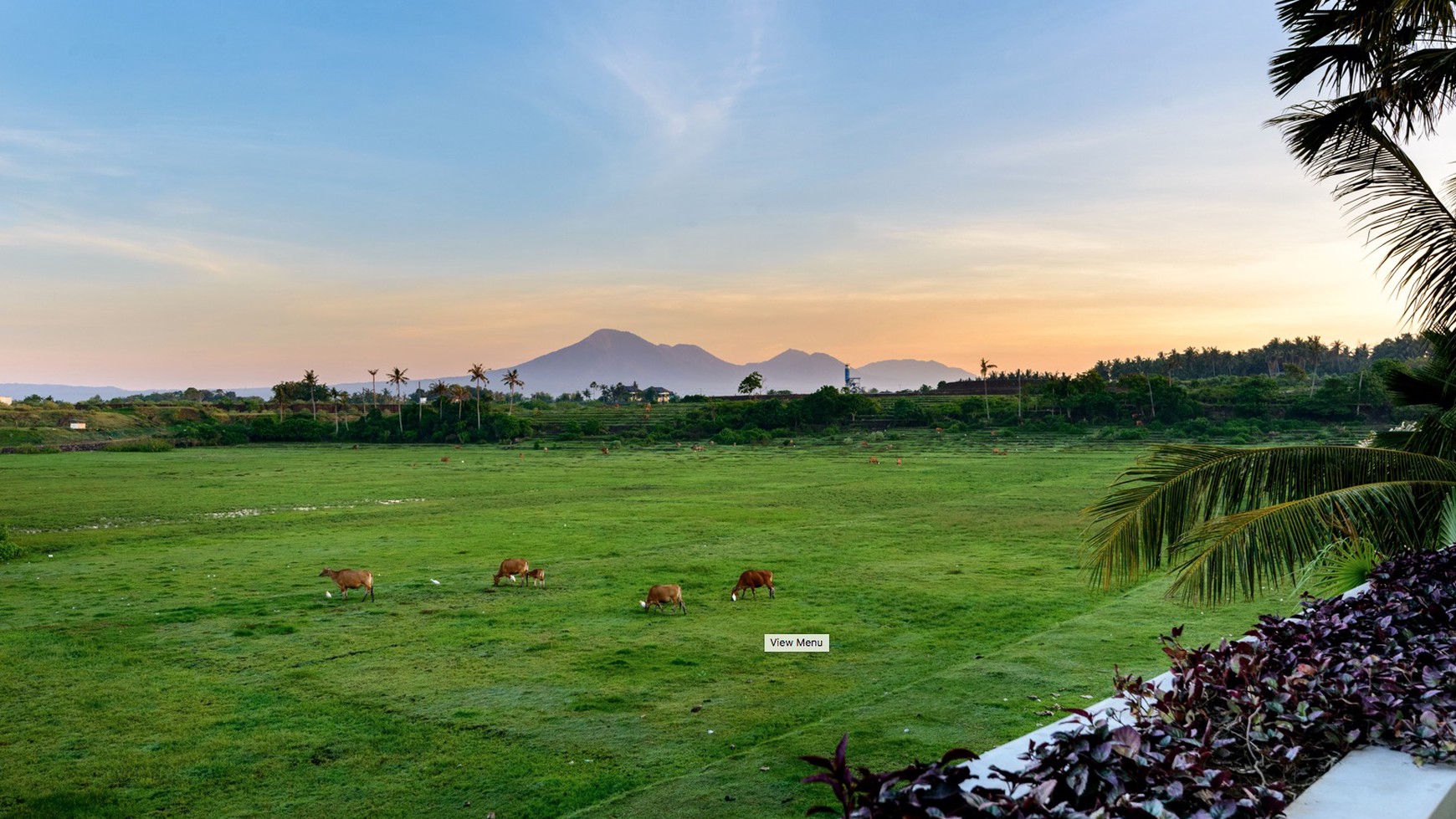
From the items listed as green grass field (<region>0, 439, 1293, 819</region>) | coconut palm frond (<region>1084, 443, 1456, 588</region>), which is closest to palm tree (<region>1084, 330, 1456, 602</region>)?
coconut palm frond (<region>1084, 443, 1456, 588</region>)

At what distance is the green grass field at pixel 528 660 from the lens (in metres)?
5.17

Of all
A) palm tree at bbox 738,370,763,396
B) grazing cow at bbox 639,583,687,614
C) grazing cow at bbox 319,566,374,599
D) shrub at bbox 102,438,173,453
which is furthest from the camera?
palm tree at bbox 738,370,763,396

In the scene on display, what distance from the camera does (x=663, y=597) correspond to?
9.67 m

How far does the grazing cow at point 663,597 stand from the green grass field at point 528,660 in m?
0.16

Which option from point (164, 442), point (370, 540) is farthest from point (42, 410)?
point (370, 540)

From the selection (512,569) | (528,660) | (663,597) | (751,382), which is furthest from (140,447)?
(528,660)

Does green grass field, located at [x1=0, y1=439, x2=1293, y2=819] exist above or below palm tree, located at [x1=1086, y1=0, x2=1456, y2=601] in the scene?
below

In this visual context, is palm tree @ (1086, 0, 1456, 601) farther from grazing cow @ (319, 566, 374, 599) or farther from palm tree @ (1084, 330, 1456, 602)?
grazing cow @ (319, 566, 374, 599)

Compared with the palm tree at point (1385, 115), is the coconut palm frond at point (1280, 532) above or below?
A: below

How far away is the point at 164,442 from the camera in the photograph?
189 ft

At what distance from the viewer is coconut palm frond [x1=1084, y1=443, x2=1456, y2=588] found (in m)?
5.53

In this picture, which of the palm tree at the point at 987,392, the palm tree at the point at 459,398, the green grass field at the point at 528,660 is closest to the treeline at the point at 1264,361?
the palm tree at the point at 987,392

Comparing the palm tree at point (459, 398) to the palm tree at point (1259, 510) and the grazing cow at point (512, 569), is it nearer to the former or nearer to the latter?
the grazing cow at point (512, 569)

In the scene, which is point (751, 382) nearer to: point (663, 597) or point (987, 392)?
point (987, 392)
